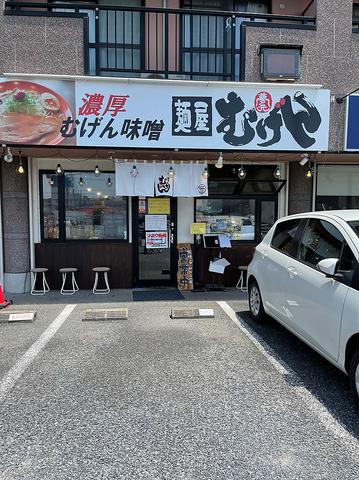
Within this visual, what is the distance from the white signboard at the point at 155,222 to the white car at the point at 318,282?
10.6ft

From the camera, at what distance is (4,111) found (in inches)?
250

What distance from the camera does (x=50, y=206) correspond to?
321 inches

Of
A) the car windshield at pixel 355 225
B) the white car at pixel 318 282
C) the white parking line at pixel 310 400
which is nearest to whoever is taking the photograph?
the white parking line at pixel 310 400

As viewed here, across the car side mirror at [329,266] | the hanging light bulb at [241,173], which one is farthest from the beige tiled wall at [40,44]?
the car side mirror at [329,266]

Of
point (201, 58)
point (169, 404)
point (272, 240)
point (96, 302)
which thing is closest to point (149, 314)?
point (96, 302)

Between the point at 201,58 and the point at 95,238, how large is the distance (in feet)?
15.0

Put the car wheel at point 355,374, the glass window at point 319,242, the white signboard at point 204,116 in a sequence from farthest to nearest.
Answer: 1. the white signboard at point 204,116
2. the glass window at point 319,242
3. the car wheel at point 355,374

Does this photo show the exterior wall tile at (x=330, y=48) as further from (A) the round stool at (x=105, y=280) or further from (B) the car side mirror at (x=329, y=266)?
(A) the round stool at (x=105, y=280)

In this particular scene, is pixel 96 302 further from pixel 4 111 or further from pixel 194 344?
pixel 4 111

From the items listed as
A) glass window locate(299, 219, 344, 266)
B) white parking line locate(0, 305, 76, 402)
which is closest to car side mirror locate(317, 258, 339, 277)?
glass window locate(299, 219, 344, 266)

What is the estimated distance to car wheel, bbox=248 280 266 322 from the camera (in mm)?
5676

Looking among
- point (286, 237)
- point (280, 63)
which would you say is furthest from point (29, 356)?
point (280, 63)

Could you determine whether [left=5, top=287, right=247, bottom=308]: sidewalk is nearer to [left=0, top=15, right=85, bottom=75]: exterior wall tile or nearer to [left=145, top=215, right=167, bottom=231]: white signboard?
[left=145, top=215, right=167, bottom=231]: white signboard

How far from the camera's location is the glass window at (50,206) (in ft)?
26.6
